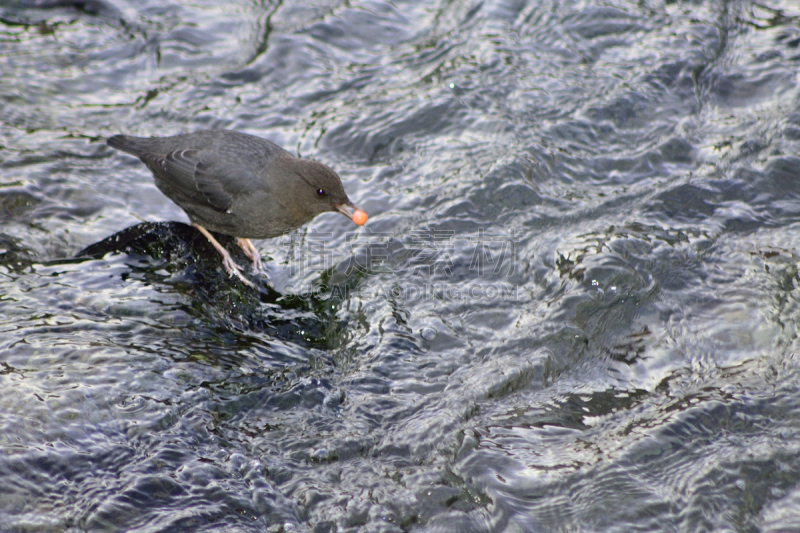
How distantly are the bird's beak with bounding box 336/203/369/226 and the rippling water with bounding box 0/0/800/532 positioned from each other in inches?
15.3

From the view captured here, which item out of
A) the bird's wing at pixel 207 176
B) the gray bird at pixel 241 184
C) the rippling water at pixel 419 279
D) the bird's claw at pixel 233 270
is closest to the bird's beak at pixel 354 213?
the gray bird at pixel 241 184

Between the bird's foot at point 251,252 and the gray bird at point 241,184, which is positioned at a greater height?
the gray bird at point 241,184

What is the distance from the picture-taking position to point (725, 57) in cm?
629

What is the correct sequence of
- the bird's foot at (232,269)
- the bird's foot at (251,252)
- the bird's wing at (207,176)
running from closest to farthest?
1. the bird's foot at (232,269)
2. the bird's wing at (207,176)
3. the bird's foot at (251,252)

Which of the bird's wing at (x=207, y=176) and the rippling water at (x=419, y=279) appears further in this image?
the bird's wing at (x=207, y=176)

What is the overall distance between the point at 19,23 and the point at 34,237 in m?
3.66

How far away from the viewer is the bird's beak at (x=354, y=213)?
4.68 metres

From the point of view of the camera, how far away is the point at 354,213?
477 cm

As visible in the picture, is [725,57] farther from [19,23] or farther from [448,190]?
[19,23]

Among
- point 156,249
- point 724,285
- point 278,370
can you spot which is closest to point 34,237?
point 156,249

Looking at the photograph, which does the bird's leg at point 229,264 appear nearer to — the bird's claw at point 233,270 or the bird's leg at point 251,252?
the bird's claw at point 233,270

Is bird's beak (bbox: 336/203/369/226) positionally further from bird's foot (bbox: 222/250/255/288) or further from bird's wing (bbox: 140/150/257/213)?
Answer: bird's foot (bbox: 222/250/255/288)

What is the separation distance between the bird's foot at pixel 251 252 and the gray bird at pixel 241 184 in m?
0.01

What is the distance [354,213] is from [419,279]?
25.4 inches
